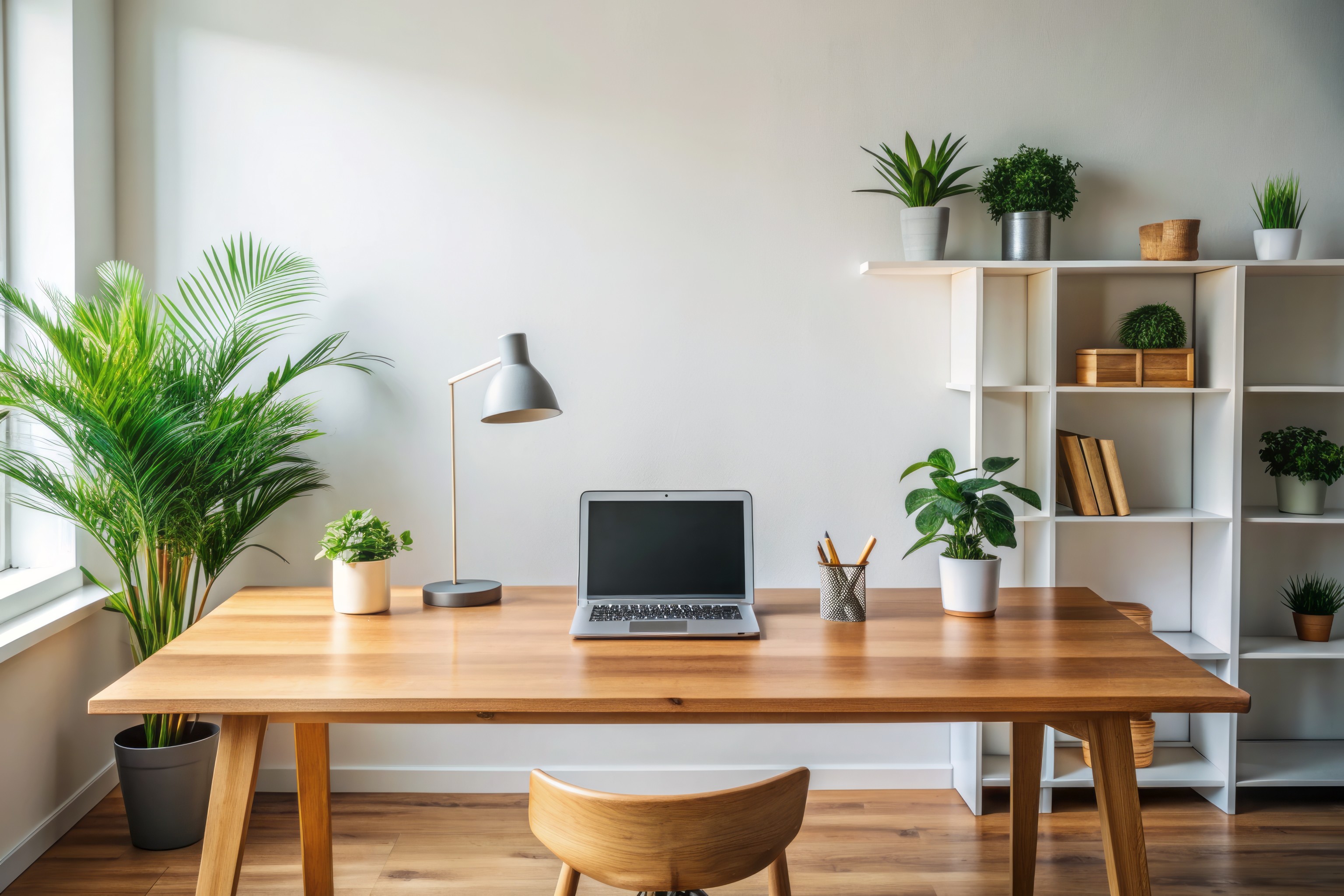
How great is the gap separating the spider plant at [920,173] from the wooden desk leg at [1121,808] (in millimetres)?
1619

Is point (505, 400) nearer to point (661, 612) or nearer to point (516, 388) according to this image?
point (516, 388)

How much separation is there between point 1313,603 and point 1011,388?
3.89 feet

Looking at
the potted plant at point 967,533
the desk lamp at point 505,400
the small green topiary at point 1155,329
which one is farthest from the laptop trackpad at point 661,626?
the small green topiary at point 1155,329

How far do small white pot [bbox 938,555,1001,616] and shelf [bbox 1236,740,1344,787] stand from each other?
1313 millimetres

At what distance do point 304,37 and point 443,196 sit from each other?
61cm

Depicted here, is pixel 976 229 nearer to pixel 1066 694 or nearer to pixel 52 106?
pixel 1066 694

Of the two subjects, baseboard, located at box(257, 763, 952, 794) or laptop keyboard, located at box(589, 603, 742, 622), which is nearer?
laptop keyboard, located at box(589, 603, 742, 622)

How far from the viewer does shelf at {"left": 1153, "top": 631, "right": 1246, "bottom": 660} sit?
109 inches

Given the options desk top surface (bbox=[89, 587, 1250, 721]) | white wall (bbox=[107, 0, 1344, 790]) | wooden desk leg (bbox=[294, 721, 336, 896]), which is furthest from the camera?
white wall (bbox=[107, 0, 1344, 790])

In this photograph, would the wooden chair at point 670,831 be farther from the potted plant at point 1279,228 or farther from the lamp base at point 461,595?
the potted plant at point 1279,228

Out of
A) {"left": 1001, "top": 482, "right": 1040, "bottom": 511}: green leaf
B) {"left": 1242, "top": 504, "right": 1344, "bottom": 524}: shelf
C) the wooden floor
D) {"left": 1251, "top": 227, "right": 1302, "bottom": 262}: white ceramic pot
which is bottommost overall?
the wooden floor

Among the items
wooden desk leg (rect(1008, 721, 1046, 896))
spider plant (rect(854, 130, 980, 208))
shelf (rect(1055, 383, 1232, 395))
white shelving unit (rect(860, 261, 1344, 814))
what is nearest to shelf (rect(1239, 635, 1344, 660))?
white shelving unit (rect(860, 261, 1344, 814))

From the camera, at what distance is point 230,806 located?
1.63m

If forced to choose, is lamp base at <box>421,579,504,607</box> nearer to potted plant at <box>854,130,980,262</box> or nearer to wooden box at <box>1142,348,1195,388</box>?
potted plant at <box>854,130,980,262</box>
